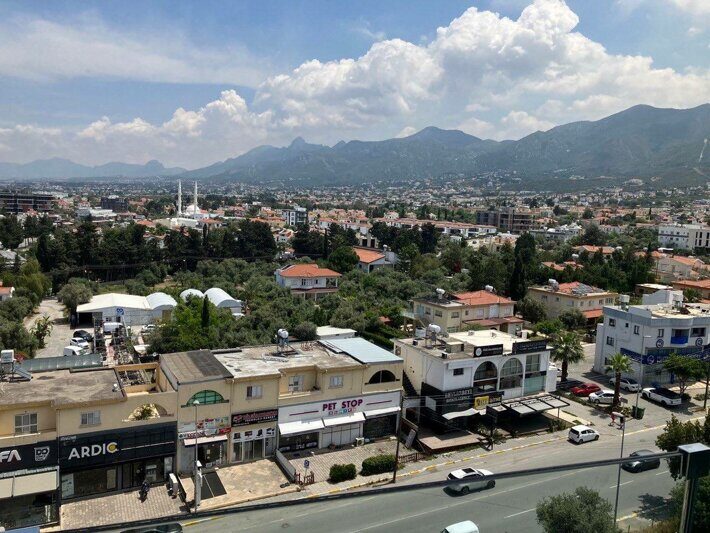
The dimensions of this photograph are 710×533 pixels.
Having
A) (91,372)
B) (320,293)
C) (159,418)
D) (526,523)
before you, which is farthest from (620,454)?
(320,293)

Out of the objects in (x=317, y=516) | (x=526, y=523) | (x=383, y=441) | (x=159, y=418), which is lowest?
(x=383, y=441)

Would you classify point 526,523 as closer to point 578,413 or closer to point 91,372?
point 91,372

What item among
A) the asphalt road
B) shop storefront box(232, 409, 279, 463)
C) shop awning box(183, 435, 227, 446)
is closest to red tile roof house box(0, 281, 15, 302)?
shop awning box(183, 435, 227, 446)

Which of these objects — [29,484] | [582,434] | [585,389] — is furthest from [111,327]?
[582,434]

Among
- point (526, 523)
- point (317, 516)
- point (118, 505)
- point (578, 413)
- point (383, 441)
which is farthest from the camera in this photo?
point (578, 413)

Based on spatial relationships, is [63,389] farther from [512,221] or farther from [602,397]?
[512,221]

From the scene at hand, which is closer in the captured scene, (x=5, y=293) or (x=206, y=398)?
(x=206, y=398)

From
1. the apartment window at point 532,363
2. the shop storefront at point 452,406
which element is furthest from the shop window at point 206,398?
the apartment window at point 532,363

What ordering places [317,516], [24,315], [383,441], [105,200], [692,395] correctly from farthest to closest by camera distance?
[105,200], [24,315], [692,395], [383,441], [317,516]
